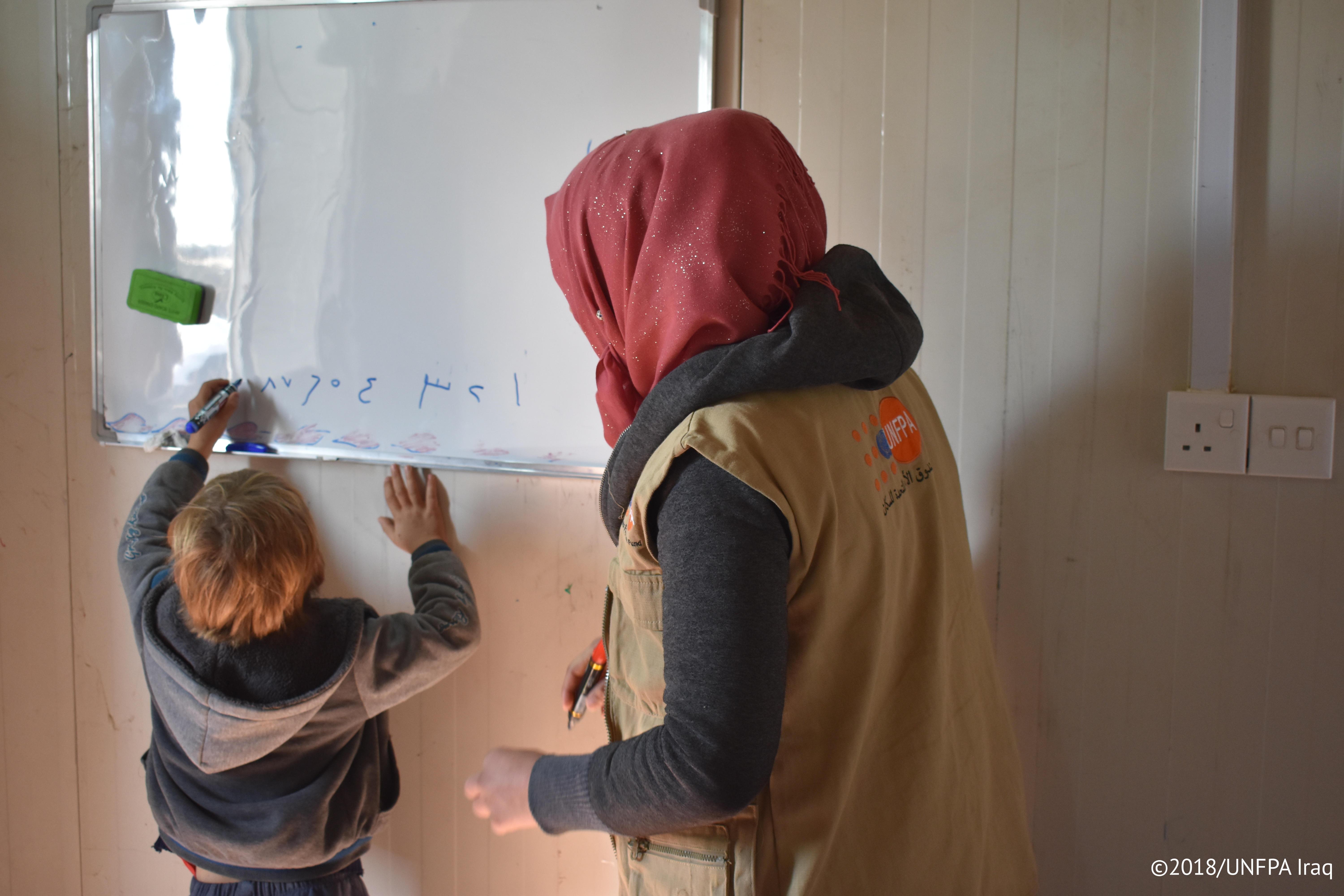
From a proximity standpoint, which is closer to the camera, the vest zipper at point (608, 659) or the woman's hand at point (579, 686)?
the vest zipper at point (608, 659)

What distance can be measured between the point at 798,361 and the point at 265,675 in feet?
2.84

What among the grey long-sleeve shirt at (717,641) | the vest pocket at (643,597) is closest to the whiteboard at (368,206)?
the vest pocket at (643,597)

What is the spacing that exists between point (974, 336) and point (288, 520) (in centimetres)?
107

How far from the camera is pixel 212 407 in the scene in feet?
4.42

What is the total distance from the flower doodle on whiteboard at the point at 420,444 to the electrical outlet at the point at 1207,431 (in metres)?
1.18

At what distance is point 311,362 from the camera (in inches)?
53.6

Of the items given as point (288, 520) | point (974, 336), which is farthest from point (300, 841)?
point (974, 336)

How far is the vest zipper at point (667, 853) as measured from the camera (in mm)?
706

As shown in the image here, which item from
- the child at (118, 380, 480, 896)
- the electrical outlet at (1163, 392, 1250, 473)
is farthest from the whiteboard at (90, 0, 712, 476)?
the electrical outlet at (1163, 392, 1250, 473)

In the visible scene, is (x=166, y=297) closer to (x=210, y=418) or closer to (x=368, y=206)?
(x=210, y=418)

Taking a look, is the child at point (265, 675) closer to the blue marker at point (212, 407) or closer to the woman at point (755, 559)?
the blue marker at point (212, 407)

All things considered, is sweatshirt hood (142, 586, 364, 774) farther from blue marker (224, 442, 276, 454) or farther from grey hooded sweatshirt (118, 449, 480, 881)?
blue marker (224, 442, 276, 454)

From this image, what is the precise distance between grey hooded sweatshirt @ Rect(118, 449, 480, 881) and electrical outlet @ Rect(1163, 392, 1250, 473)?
111 cm

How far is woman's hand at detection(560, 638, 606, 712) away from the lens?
1.07 meters
